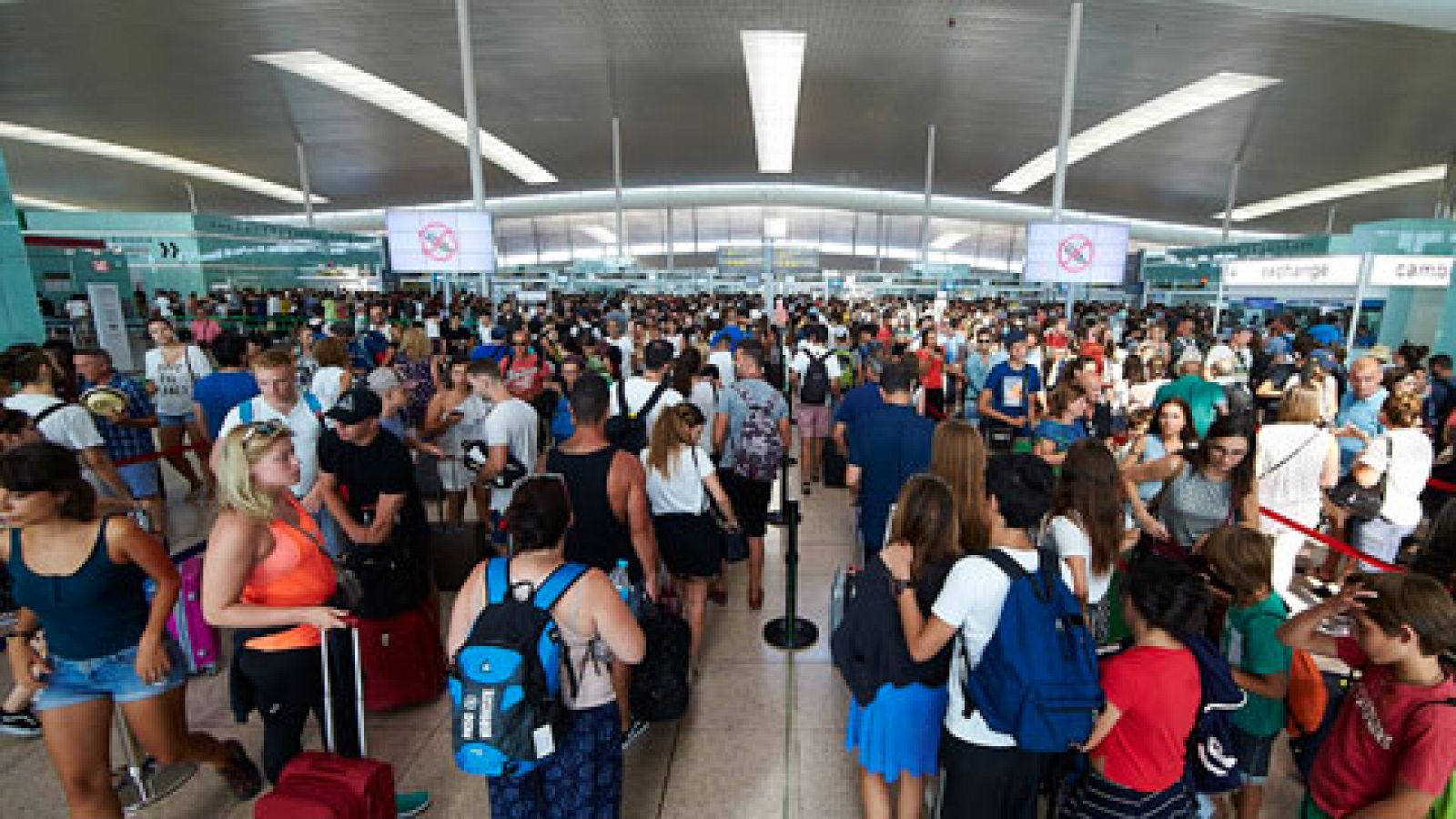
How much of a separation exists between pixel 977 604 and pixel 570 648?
1188 mm

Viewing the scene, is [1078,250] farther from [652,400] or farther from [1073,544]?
[1073,544]

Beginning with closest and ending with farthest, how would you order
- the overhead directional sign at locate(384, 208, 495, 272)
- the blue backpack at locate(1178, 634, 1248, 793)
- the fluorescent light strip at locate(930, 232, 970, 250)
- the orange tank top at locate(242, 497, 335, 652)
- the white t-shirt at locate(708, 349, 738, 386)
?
the blue backpack at locate(1178, 634, 1248, 793), the orange tank top at locate(242, 497, 335, 652), the white t-shirt at locate(708, 349, 738, 386), the overhead directional sign at locate(384, 208, 495, 272), the fluorescent light strip at locate(930, 232, 970, 250)

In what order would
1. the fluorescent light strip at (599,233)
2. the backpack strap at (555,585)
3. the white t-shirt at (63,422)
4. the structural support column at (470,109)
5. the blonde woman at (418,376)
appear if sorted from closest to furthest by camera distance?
1. the backpack strap at (555,585)
2. the white t-shirt at (63,422)
3. the blonde woman at (418,376)
4. the structural support column at (470,109)
5. the fluorescent light strip at (599,233)

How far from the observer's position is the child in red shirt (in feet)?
5.16

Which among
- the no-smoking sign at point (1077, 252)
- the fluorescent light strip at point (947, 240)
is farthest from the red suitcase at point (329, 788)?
the fluorescent light strip at point (947, 240)

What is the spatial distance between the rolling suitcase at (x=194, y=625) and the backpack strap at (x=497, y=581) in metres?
2.41

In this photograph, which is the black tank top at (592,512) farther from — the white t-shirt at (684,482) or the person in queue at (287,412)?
the person in queue at (287,412)

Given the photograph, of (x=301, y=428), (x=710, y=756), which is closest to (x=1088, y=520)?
(x=710, y=756)

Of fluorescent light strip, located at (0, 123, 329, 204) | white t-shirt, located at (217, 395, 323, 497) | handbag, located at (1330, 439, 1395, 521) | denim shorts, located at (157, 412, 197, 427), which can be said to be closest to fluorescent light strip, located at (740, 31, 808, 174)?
denim shorts, located at (157, 412, 197, 427)

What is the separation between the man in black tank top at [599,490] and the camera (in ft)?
9.00

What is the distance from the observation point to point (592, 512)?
2791 millimetres

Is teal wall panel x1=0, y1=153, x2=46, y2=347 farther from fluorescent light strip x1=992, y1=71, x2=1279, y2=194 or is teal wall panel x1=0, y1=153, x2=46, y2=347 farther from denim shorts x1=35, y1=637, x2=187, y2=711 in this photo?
fluorescent light strip x1=992, y1=71, x2=1279, y2=194

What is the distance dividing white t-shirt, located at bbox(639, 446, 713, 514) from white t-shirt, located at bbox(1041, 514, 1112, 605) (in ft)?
5.28

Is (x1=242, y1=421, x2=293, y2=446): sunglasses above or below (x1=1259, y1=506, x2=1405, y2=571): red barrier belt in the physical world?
above
